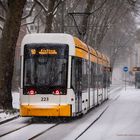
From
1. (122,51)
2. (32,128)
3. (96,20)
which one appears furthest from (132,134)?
(122,51)

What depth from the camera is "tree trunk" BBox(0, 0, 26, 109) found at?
27594mm

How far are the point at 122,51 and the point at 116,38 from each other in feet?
61.5

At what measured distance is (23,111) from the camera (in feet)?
77.6

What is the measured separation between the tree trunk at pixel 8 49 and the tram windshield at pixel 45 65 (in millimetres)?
3982

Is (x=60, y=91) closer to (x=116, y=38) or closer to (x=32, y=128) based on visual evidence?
(x=32, y=128)

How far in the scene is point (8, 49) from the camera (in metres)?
28.0

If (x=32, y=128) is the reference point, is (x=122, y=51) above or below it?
above

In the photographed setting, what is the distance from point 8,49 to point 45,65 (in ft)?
15.3

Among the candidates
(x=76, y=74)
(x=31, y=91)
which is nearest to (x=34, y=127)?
(x=31, y=91)

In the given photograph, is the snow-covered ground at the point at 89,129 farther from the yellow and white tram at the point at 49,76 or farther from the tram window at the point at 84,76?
the tram window at the point at 84,76

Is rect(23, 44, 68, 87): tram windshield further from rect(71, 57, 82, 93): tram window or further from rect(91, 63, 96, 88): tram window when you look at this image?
rect(91, 63, 96, 88): tram window

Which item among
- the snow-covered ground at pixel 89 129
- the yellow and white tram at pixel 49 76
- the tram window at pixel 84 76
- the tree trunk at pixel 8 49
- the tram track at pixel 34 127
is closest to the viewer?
the snow-covered ground at pixel 89 129

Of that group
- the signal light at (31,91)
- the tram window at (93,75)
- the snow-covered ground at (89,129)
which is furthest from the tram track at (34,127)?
the tram window at (93,75)

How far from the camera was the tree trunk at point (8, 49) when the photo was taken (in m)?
27.6
